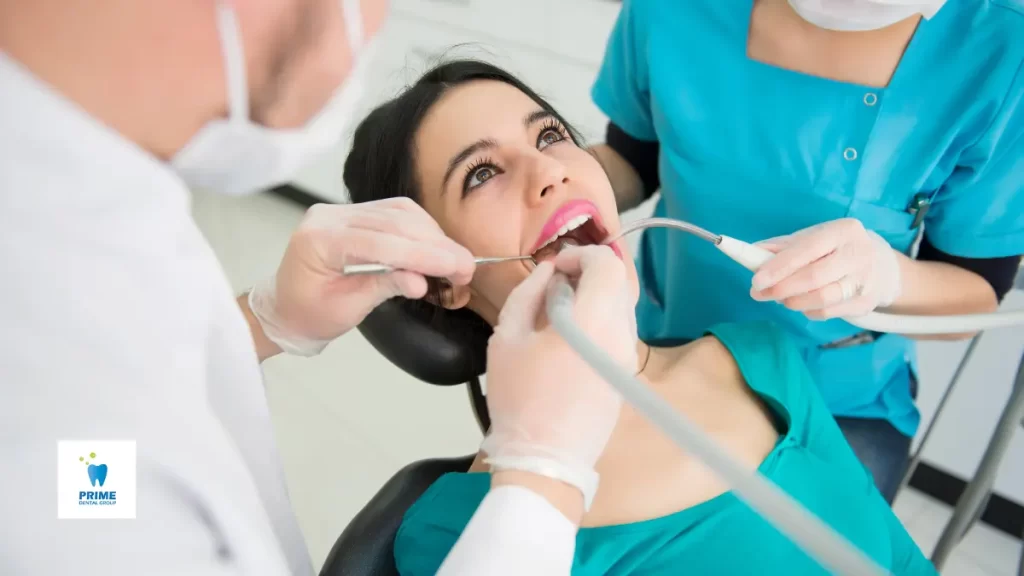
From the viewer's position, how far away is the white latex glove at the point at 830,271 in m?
0.84

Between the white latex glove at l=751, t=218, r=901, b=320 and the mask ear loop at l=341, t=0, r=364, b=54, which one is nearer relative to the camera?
the mask ear loop at l=341, t=0, r=364, b=54

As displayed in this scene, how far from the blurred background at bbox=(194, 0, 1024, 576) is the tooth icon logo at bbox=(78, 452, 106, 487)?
2.81ft

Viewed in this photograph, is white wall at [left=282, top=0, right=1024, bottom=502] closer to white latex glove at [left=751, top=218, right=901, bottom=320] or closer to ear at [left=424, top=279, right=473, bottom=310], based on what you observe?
ear at [left=424, top=279, right=473, bottom=310]

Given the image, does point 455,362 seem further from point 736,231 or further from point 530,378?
point 736,231

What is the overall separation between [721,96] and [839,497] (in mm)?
642

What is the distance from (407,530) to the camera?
2.79 feet

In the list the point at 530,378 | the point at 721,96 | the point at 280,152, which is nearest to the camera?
the point at 280,152

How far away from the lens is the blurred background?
163 cm

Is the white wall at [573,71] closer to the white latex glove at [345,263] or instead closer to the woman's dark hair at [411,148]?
the woman's dark hair at [411,148]

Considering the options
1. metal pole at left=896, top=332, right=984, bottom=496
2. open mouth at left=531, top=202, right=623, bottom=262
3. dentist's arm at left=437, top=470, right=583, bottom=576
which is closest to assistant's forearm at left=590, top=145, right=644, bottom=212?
open mouth at left=531, top=202, right=623, bottom=262

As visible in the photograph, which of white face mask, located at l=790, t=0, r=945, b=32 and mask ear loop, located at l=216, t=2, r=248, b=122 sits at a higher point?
white face mask, located at l=790, t=0, r=945, b=32

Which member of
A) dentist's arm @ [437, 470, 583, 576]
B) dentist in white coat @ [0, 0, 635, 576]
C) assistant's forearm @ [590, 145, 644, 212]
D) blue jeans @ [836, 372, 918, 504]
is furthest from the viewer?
assistant's forearm @ [590, 145, 644, 212]

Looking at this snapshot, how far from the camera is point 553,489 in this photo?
2.12 feet

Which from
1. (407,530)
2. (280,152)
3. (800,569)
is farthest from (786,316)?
(280,152)
